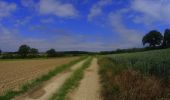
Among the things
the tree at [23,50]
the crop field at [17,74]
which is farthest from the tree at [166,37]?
the tree at [23,50]

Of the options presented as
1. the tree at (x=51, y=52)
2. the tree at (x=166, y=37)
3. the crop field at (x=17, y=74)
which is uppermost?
the tree at (x=166, y=37)

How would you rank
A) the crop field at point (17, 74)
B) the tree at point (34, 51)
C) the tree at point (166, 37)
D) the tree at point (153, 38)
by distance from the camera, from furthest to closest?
the tree at point (34, 51), the tree at point (153, 38), the tree at point (166, 37), the crop field at point (17, 74)

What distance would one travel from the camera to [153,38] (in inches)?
3730

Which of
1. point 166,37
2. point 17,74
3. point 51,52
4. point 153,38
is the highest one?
point 153,38

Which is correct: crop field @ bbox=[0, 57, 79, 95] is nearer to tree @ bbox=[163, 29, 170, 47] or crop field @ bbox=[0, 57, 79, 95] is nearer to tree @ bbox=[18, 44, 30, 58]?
tree @ bbox=[163, 29, 170, 47]

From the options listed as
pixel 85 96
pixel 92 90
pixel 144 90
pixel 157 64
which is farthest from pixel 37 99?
pixel 157 64

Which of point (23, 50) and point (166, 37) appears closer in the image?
point (166, 37)

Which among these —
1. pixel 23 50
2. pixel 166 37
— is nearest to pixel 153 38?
pixel 166 37

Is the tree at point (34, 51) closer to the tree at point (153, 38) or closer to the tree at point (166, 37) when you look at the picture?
the tree at point (153, 38)

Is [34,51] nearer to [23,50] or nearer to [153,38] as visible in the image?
[23,50]

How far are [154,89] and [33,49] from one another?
15924 centimetres

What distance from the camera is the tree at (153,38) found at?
93519 mm

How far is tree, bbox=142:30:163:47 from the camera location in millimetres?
93519

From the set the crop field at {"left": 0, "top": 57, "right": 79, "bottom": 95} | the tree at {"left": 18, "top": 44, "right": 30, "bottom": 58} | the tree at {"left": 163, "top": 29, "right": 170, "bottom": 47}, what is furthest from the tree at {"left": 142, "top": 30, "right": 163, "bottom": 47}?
the tree at {"left": 18, "top": 44, "right": 30, "bottom": 58}
